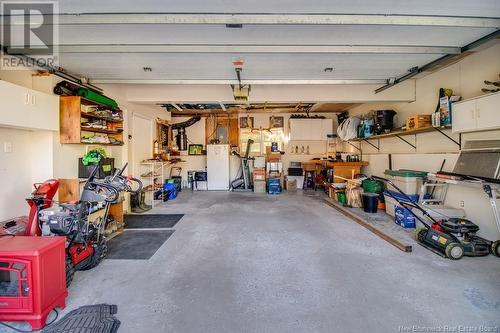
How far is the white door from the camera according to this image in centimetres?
541

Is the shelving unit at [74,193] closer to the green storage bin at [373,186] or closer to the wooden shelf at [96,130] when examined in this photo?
the wooden shelf at [96,130]

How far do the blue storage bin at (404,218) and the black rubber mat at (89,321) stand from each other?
4091 mm

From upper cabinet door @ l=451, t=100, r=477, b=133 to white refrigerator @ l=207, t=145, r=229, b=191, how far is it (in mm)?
6165

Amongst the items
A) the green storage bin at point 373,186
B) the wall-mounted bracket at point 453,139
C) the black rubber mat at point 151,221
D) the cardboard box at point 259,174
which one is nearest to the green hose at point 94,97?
the black rubber mat at point 151,221

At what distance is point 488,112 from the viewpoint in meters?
2.91

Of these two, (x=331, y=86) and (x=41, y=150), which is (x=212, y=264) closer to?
(x=41, y=150)

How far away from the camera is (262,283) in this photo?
2260 millimetres

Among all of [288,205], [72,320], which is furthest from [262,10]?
[288,205]

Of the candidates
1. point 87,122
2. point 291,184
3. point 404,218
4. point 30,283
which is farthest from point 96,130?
point 291,184

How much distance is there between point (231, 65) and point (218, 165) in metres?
5.20

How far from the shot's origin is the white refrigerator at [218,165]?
8234 mm

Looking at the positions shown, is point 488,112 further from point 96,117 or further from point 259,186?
point 259,186

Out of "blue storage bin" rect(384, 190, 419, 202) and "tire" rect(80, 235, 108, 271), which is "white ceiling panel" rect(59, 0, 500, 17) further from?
"blue storage bin" rect(384, 190, 419, 202)

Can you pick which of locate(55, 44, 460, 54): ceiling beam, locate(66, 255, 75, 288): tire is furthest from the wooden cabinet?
locate(66, 255, 75, 288): tire
